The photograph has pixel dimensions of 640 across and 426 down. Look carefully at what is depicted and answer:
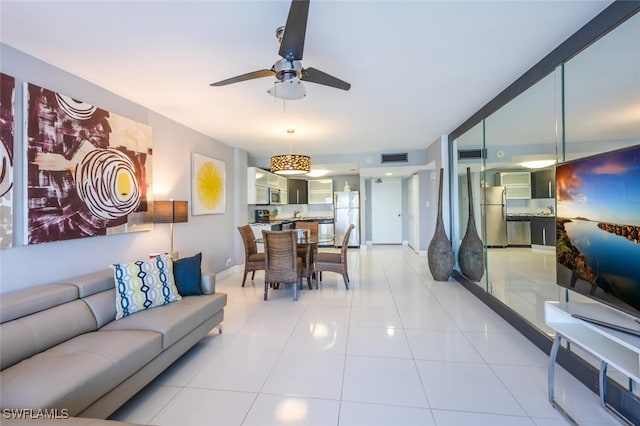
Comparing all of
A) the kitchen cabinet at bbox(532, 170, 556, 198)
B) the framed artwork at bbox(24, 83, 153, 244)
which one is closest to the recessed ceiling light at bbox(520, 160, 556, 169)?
the kitchen cabinet at bbox(532, 170, 556, 198)

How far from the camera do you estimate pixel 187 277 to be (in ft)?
9.05

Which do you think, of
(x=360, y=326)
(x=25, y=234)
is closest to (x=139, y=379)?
(x=25, y=234)

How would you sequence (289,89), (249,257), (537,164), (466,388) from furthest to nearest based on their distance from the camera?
(249,257) → (537,164) → (289,89) → (466,388)

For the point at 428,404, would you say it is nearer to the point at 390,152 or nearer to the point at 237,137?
the point at 237,137

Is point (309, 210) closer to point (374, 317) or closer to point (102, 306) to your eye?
point (374, 317)

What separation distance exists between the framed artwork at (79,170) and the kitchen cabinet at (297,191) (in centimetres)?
542

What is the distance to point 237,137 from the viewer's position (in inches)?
194

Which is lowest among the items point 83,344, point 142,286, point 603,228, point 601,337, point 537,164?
point 83,344

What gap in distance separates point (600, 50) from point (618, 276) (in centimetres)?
166

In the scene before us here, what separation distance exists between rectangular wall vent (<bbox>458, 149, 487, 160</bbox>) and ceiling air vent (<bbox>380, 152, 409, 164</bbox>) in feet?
5.31

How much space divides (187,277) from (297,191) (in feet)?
20.6

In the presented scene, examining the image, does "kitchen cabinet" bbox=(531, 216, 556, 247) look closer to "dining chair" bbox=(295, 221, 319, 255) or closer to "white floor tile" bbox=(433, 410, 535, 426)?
"white floor tile" bbox=(433, 410, 535, 426)

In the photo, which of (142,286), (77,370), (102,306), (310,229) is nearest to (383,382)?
(77,370)

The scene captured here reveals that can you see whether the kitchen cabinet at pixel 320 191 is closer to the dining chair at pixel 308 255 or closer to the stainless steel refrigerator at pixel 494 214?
the dining chair at pixel 308 255
